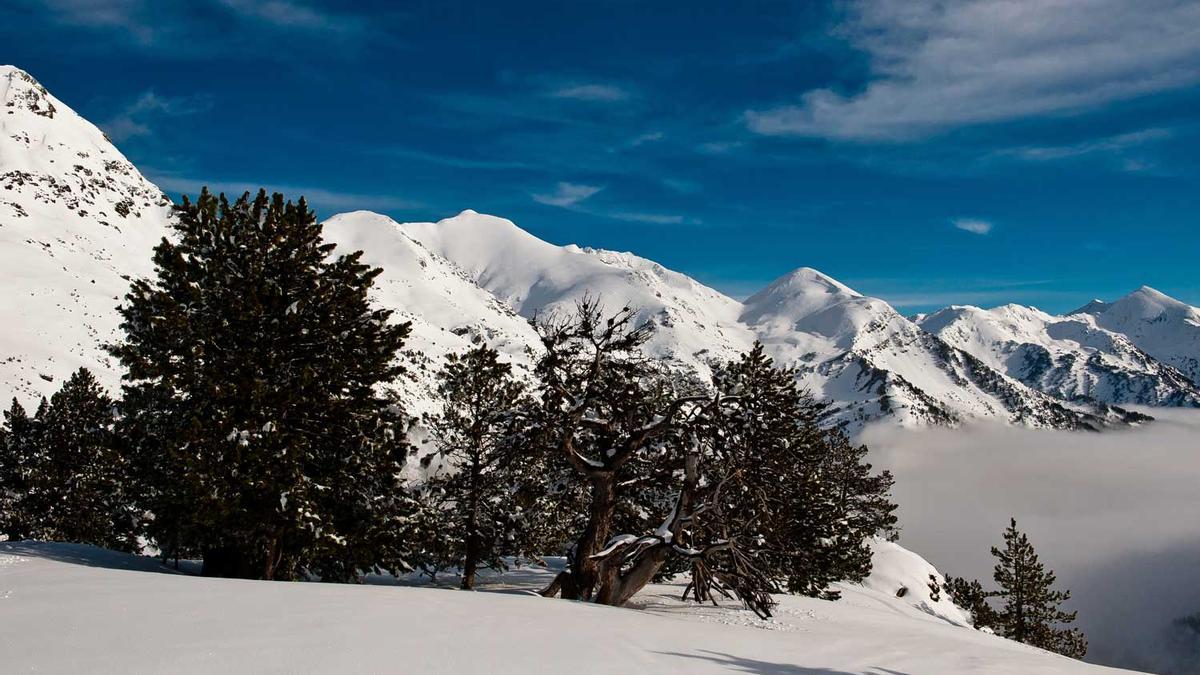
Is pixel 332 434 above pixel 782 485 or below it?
below

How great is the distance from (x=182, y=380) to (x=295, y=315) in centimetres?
289

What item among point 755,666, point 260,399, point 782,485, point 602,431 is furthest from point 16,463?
point 755,666

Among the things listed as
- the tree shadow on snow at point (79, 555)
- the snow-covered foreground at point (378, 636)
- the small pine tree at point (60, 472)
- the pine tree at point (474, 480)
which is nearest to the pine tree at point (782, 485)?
the snow-covered foreground at point (378, 636)

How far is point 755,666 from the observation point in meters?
9.70

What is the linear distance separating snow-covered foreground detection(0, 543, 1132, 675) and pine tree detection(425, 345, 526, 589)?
12.8m

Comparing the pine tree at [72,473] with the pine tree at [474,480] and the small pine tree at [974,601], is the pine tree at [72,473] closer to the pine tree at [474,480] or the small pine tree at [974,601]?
the pine tree at [474,480]

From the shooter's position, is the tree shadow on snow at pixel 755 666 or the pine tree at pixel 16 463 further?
the pine tree at pixel 16 463

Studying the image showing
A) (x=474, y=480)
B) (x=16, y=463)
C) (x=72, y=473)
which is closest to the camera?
(x=474, y=480)

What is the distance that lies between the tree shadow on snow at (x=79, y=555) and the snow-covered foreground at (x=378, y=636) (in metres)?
1.45

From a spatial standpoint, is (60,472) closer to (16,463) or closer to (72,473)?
(72,473)

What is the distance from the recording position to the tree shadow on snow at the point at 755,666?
9.46 meters

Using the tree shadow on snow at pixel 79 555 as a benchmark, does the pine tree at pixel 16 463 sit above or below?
above

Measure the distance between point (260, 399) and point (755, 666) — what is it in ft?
42.6

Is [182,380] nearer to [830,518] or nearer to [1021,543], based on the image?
[830,518]
